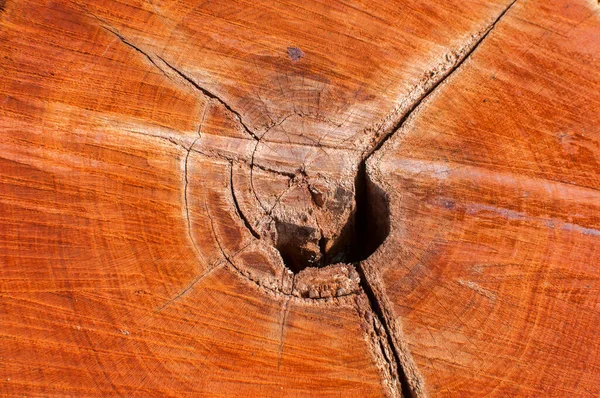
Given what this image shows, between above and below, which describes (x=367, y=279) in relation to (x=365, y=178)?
below

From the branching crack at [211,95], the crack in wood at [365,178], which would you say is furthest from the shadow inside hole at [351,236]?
the branching crack at [211,95]

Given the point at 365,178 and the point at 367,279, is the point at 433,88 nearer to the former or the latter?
the point at 365,178

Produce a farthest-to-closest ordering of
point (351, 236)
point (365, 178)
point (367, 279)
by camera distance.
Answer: point (351, 236)
point (365, 178)
point (367, 279)

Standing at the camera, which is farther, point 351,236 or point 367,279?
point 351,236

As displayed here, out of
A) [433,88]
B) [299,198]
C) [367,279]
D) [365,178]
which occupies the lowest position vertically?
[367,279]

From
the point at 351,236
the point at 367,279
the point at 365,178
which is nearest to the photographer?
the point at 367,279

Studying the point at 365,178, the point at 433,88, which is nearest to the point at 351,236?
the point at 365,178

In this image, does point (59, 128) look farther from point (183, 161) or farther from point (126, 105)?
point (183, 161)

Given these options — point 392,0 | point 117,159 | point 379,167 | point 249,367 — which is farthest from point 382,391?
point 392,0

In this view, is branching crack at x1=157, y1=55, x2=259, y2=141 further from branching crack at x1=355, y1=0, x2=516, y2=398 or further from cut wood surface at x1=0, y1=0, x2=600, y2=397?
branching crack at x1=355, y1=0, x2=516, y2=398
